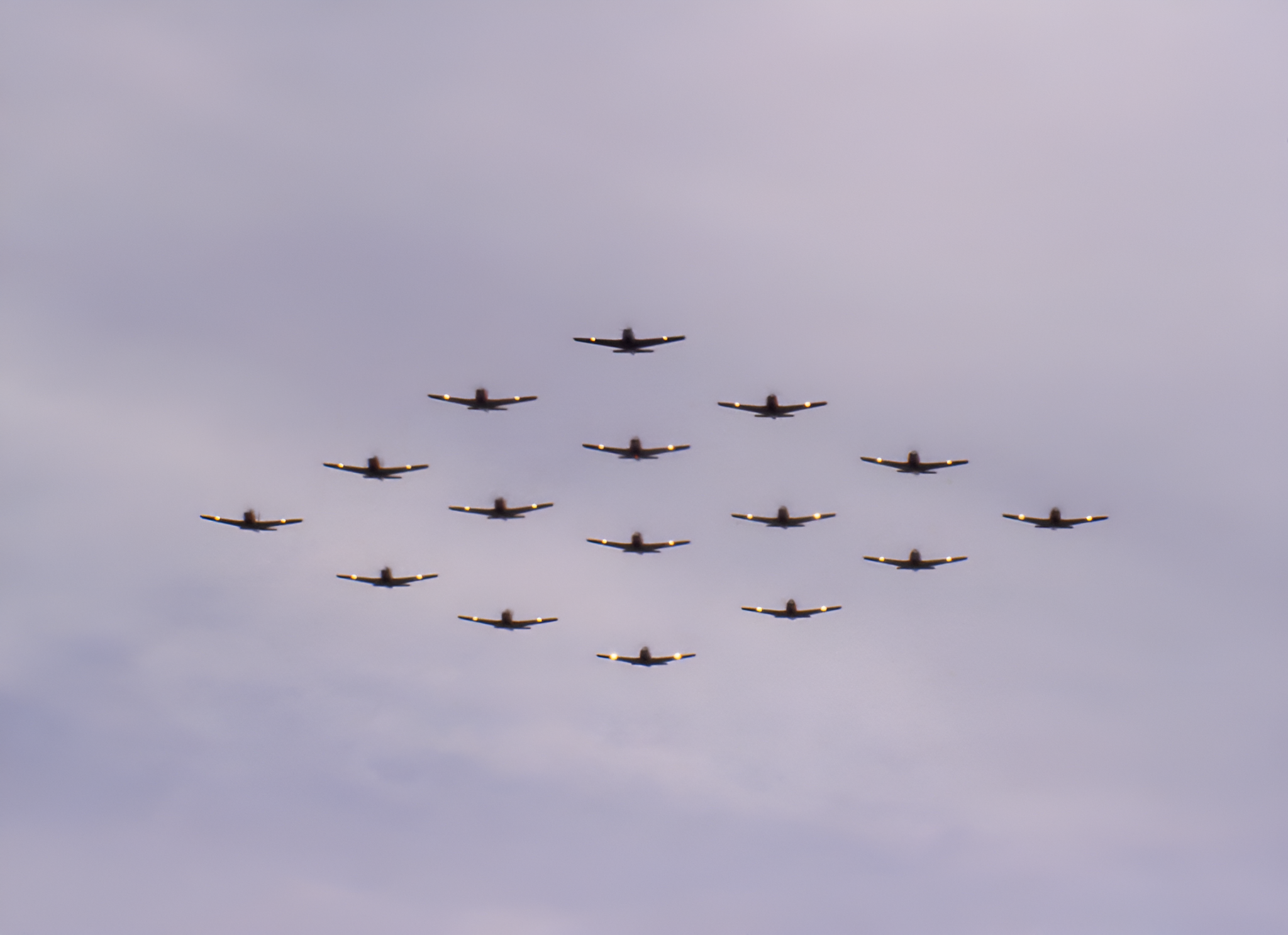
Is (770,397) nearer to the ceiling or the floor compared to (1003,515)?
A: nearer to the ceiling

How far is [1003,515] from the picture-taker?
200 m

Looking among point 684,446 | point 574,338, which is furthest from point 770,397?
point 574,338

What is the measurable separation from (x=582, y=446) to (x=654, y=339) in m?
15.5

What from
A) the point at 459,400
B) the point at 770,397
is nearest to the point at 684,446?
the point at 770,397

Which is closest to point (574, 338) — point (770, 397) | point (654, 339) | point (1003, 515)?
point (654, 339)

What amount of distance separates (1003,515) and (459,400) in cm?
6604

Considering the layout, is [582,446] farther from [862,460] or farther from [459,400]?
[862,460]

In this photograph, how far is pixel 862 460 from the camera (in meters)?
197

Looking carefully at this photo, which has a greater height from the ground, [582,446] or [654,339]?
[654,339]

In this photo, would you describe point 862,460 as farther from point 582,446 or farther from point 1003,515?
point 582,446

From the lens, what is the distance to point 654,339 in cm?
19262

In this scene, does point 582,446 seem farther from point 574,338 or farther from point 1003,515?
point 1003,515

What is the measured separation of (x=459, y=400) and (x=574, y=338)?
18.8 meters

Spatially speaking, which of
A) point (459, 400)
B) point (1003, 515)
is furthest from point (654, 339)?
point (1003, 515)
